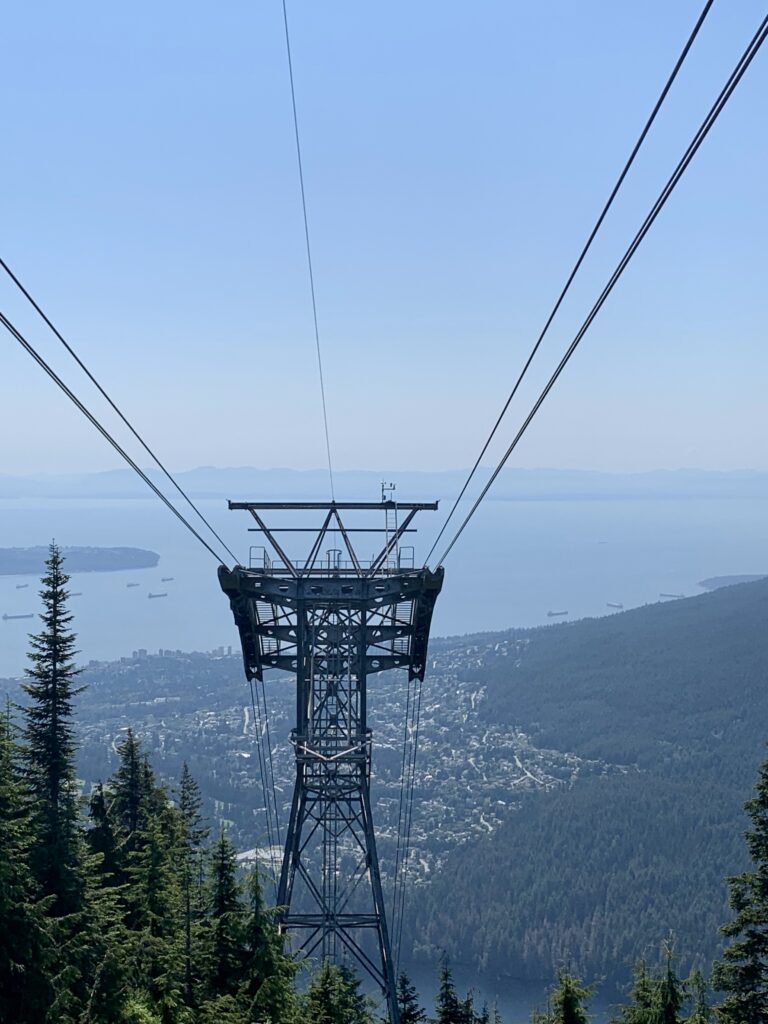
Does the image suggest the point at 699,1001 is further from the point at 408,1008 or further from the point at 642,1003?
the point at 408,1008

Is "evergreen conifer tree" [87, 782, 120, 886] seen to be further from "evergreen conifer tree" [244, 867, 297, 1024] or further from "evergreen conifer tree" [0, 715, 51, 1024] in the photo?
"evergreen conifer tree" [0, 715, 51, 1024]

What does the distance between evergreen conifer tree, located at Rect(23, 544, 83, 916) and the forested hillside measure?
65.8 meters

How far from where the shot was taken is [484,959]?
71562mm

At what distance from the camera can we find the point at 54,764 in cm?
1393

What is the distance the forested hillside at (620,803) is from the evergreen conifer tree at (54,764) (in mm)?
65775

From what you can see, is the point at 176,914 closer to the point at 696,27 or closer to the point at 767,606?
the point at 696,27

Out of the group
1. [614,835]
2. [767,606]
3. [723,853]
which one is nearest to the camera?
[723,853]

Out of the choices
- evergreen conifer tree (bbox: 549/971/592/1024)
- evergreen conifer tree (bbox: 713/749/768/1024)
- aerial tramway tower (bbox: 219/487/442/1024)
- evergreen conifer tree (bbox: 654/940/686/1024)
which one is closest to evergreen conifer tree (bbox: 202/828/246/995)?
aerial tramway tower (bbox: 219/487/442/1024)

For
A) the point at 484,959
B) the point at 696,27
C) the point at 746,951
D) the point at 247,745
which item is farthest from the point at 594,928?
the point at 696,27

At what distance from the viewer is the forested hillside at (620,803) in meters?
75.1

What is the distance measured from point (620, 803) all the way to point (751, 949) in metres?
90.1

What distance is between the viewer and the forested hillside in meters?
75.1

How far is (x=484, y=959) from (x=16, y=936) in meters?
69.0

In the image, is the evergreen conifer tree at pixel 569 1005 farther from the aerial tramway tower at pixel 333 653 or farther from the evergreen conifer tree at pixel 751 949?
the aerial tramway tower at pixel 333 653
